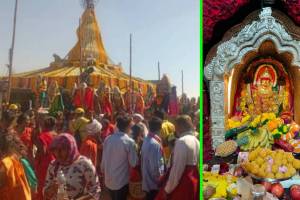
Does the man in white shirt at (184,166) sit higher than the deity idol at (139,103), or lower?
lower

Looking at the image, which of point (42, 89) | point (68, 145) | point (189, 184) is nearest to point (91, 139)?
point (68, 145)

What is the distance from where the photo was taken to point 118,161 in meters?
2.94

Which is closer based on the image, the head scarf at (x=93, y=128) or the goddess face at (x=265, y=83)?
the goddess face at (x=265, y=83)

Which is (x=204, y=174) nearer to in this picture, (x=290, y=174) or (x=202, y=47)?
(x=290, y=174)

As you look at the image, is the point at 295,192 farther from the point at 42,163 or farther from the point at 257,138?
the point at 42,163

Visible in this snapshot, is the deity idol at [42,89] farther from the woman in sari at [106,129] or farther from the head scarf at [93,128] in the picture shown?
the woman in sari at [106,129]

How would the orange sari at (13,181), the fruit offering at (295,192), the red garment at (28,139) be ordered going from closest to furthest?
the fruit offering at (295,192), the orange sari at (13,181), the red garment at (28,139)

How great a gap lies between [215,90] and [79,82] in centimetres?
100

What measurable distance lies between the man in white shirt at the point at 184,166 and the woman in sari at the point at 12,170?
1.01 meters

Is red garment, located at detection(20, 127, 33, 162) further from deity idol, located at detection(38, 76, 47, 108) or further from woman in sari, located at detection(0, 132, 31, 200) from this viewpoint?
deity idol, located at detection(38, 76, 47, 108)

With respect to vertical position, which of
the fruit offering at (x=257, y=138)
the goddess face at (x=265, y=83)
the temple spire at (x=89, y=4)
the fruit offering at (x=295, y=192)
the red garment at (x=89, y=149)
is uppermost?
the temple spire at (x=89, y=4)

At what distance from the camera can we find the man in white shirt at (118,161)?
9.64 ft

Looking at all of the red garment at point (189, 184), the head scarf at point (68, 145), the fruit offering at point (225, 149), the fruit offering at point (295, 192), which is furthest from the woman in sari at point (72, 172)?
the fruit offering at point (295, 192)

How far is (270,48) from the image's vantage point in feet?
9.16
